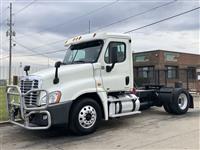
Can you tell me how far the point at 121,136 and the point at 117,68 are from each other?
7.28ft

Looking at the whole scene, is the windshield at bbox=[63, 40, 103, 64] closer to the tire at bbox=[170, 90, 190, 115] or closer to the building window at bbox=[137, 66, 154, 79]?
the tire at bbox=[170, 90, 190, 115]

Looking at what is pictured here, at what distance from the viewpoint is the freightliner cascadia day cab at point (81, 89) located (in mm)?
7738

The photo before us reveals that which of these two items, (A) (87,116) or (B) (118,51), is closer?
(A) (87,116)

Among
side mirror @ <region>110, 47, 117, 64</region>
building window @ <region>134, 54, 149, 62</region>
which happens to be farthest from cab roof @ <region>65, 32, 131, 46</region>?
building window @ <region>134, 54, 149, 62</region>

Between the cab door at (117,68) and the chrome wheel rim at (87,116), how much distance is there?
3.09 ft

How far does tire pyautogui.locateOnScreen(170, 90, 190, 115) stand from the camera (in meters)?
11.1

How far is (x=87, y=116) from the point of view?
8312 millimetres

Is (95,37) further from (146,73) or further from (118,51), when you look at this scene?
(146,73)

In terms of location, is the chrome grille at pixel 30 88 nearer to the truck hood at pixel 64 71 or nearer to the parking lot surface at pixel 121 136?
the truck hood at pixel 64 71

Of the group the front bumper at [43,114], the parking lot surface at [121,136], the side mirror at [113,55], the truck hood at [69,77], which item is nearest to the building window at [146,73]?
the parking lot surface at [121,136]

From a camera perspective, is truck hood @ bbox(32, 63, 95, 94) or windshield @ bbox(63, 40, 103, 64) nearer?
truck hood @ bbox(32, 63, 95, 94)

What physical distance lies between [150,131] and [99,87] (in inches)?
73.4

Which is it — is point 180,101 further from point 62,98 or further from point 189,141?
point 62,98

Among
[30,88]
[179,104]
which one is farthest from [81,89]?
[179,104]
